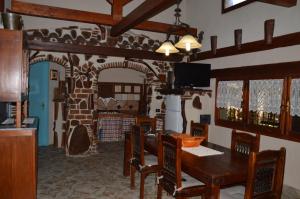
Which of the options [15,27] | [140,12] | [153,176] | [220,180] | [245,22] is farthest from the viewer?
[245,22]

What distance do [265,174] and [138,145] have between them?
1.68 metres

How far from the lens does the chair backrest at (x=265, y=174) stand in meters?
2.25

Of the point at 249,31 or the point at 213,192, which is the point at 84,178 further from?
the point at 249,31

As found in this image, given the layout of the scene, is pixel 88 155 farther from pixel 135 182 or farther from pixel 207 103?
pixel 207 103

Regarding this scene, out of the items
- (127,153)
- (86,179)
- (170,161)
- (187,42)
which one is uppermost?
(187,42)

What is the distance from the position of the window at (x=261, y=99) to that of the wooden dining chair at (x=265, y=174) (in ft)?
5.78

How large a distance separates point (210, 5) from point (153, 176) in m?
3.80

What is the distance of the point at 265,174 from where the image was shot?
2.40 m

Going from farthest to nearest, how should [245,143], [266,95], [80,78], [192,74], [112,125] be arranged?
[112,125] → [80,78] → [192,74] → [266,95] → [245,143]

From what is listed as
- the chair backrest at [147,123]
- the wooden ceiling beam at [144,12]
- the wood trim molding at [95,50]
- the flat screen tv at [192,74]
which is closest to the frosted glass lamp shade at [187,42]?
the wooden ceiling beam at [144,12]

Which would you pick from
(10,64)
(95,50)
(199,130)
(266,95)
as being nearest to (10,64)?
(10,64)

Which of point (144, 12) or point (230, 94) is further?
point (230, 94)

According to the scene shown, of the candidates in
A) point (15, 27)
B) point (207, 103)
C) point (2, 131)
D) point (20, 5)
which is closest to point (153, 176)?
point (207, 103)

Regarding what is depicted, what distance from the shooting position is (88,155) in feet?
19.1
